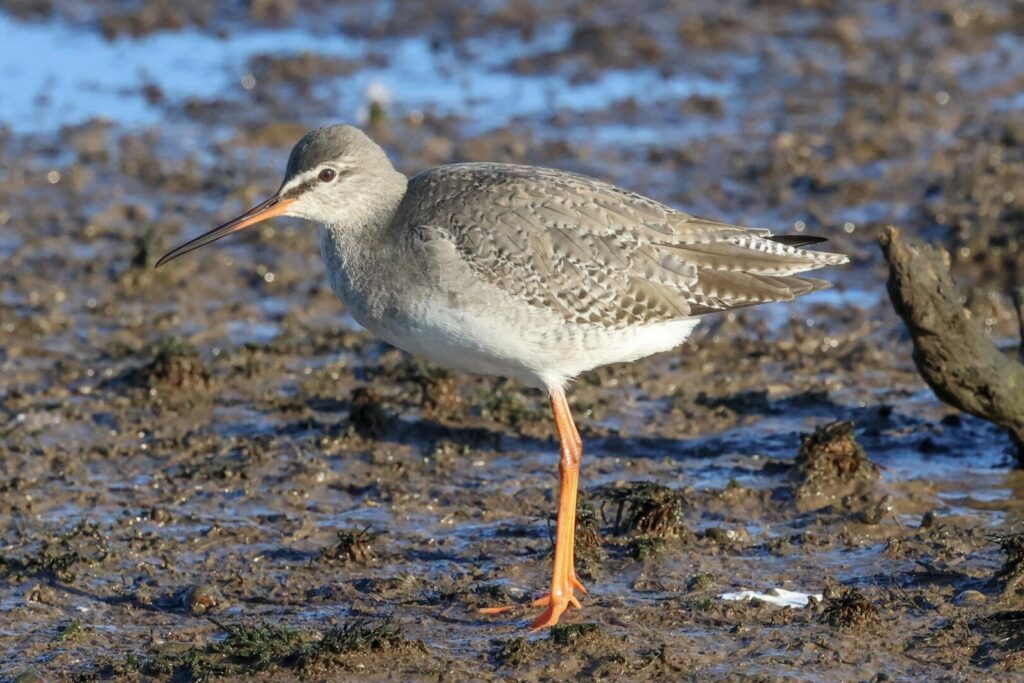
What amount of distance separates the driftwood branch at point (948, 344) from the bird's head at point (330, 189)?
2722mm

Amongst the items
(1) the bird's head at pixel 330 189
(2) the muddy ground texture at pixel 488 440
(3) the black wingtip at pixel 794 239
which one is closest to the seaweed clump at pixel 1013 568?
(2) the muddy ground texture at pixel 488 440

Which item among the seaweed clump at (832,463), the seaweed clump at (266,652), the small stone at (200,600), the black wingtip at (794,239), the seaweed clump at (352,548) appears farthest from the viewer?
the seaweed clump at (832,463)

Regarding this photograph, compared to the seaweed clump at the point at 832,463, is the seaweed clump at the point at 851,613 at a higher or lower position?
lower

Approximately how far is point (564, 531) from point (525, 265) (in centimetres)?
A: 134

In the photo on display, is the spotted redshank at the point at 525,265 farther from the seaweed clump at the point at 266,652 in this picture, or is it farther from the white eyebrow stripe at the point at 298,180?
the seaweed clump at the point at 266,652

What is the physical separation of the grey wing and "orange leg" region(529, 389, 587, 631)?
618 mm

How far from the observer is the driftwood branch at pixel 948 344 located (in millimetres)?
8555

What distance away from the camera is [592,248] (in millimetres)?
8039

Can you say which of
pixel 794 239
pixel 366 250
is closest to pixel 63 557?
pixel 366 250

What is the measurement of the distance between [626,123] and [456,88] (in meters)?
1.98

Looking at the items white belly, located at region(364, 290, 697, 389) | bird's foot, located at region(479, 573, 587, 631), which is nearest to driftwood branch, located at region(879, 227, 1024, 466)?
white belly, located at region(364, 290, 697, 389)

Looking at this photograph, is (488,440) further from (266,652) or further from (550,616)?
(266,652)

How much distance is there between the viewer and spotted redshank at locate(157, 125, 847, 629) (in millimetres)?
7766

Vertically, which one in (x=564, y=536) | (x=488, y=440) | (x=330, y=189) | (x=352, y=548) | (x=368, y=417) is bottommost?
(x=352, y=548)
